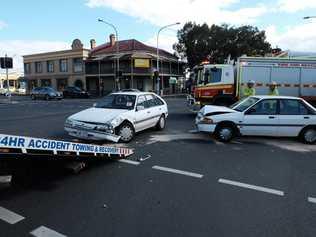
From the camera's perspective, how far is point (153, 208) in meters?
4.31

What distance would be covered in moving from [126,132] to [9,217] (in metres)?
4.82

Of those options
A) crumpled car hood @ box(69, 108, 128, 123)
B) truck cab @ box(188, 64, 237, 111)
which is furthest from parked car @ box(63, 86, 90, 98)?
crumpled car hood @ box(69, 108, 128, 123)

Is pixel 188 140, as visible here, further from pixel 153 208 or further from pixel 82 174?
pixel 153 208

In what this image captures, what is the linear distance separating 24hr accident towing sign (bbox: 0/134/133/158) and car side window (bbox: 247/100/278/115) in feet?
14.8

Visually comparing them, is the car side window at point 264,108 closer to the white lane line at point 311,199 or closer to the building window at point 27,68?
the white lane line at point 311,199

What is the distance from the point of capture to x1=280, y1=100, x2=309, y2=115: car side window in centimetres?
887

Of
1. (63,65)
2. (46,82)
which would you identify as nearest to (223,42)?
(63,65)

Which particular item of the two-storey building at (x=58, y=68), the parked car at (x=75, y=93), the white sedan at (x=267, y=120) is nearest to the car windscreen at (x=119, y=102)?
the white sedan at (x=267, y=120)

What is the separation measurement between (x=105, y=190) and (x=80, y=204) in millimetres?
631

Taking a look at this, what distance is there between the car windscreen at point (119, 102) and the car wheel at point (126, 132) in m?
0.75

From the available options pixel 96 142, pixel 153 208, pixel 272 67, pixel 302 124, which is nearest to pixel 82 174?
pixel 153 208

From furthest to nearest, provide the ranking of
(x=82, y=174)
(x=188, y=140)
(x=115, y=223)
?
(x=188, y=140) < (x=82, y=174) < (x=115, y=223)

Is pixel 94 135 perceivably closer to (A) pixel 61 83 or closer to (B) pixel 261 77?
(B) pixel 261 77

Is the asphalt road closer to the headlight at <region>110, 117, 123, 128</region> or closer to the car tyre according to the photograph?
the headlight at <region>110, 117, 123, 128</region>
